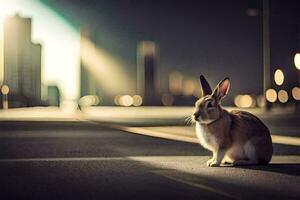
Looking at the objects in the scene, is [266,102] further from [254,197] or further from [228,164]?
[254,197]

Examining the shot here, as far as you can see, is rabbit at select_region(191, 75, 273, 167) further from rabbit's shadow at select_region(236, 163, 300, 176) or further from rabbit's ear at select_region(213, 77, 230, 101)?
rabbit's shadow at select_region(236, 163, 300, 176)

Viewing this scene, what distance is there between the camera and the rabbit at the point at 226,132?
10234 mm

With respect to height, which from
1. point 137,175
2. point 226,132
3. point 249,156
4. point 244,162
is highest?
point 226,132

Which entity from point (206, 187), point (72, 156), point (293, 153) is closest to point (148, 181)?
point (206, 187)

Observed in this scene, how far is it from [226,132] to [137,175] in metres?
1.56

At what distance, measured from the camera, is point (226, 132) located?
33.9 feet

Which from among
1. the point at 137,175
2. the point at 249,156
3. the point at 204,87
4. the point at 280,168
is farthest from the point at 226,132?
the point at 137,175

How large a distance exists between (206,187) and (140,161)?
3.89 metres

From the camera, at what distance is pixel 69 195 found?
7.93 metres

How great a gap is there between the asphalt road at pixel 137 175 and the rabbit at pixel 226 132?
249 millimetres

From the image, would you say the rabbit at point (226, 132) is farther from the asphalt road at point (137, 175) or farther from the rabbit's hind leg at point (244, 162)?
the asphalt road at point (137, 175)

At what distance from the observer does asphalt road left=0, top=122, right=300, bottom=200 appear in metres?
8.07

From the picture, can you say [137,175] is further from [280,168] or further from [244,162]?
[280,168]

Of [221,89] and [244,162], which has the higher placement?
[221,89]
